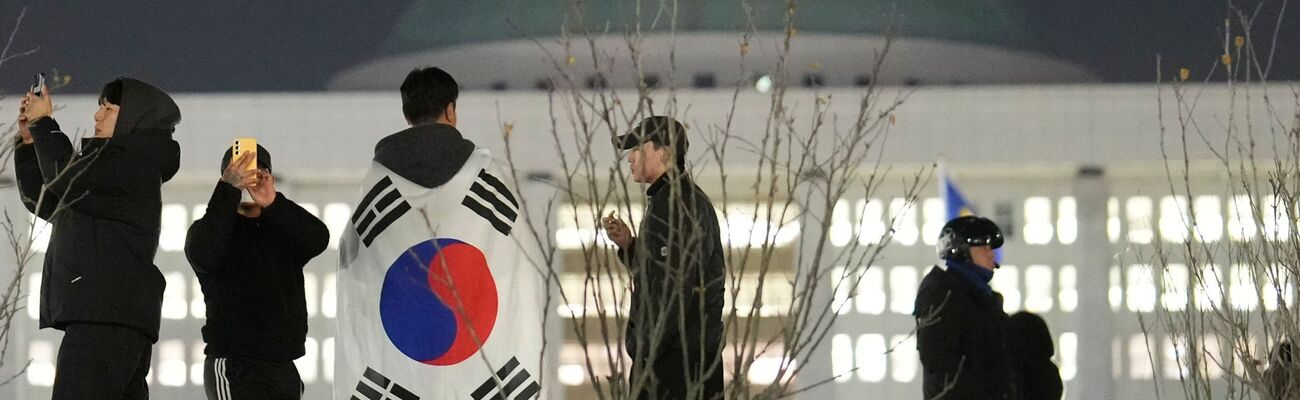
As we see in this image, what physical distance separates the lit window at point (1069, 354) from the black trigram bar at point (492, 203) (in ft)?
50.7

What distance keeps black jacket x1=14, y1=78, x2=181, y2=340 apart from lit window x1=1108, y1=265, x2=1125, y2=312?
615 inches

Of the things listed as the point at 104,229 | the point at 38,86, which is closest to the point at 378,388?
the point at 104,229

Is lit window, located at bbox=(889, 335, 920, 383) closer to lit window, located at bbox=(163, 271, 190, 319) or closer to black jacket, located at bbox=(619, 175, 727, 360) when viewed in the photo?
lit window, located at bbox=(163, 271, 190, 319)

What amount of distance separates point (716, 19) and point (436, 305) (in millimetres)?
26452

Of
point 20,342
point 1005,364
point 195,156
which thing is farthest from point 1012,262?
point 1005,364

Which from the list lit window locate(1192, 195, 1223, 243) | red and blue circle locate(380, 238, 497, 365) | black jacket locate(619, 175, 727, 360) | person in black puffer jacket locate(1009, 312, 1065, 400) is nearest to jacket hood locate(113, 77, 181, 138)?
red and blue circle locate(380, 238, 497, 365)

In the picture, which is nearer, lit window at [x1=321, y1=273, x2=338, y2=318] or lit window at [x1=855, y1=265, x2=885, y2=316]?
lit window at [x1=855, y1=265, x2=885, y2=316]

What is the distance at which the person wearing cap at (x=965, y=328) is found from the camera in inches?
285

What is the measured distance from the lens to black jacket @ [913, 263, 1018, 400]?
7.22 metres

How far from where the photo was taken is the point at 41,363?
63.8 ft

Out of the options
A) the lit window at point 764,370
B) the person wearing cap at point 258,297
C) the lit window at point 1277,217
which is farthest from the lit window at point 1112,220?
the person wearing cap at point 258,297

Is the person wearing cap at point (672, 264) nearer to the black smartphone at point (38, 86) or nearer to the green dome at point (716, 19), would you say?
the black smartphone at point (38, 86)

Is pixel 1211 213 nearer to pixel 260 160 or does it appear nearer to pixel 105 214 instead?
pixel 260 160

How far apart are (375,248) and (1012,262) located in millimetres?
16072
